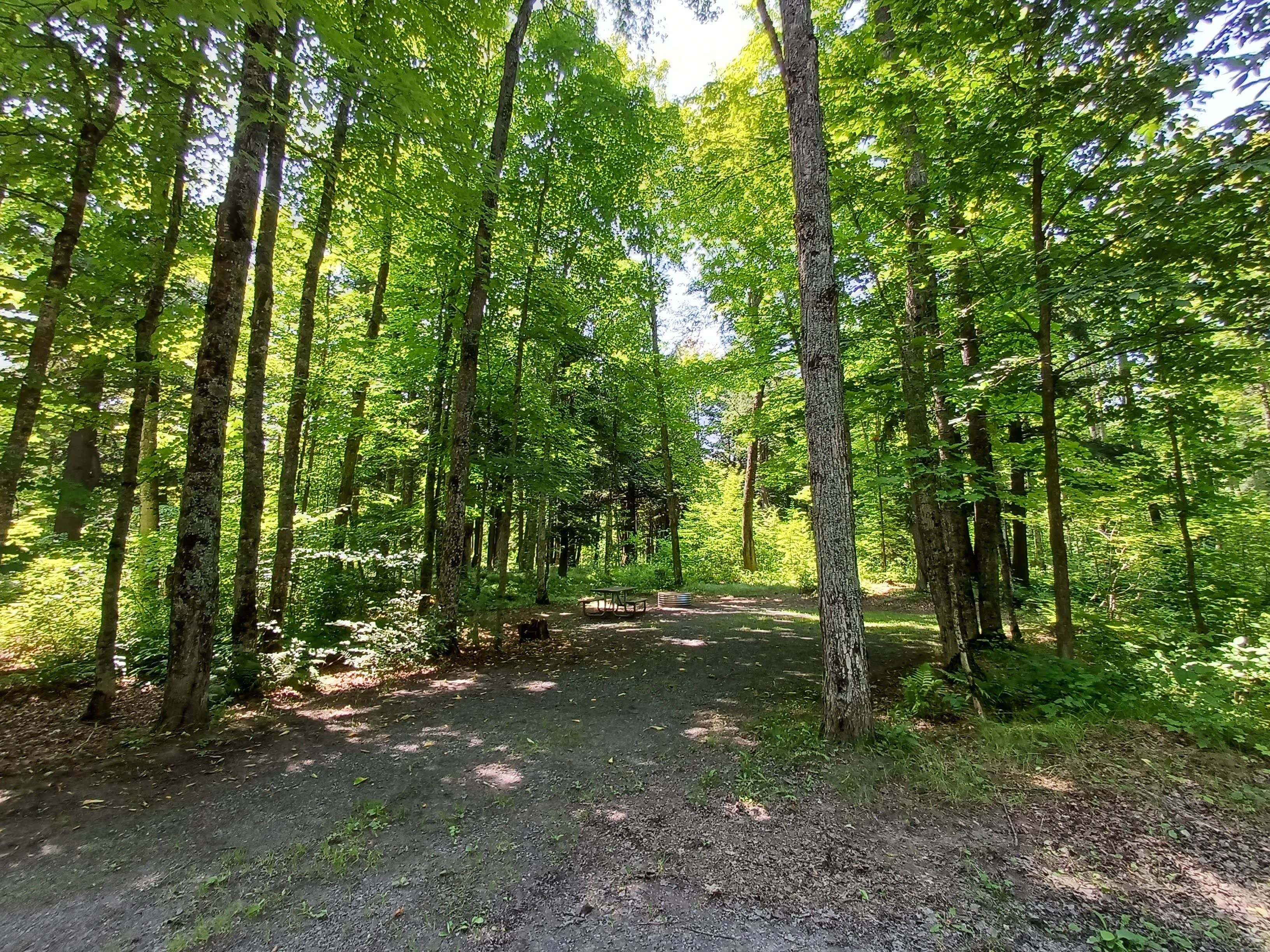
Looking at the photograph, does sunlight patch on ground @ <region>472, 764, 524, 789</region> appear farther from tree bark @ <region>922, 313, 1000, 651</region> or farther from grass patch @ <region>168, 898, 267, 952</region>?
tree bark @ <region>922, 313, 1000, 651</region>

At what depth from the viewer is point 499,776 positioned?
445 cm

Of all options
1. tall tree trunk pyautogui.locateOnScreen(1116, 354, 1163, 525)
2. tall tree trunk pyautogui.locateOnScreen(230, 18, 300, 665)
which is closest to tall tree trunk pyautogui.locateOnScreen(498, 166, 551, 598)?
tall tree trunk pyautogui.locateOnScreen(230, 18, 300, 665)

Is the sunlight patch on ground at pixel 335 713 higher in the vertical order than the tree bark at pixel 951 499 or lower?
lower

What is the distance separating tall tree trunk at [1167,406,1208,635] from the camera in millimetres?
8242

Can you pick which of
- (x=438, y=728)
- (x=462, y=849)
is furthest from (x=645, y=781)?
(x=438, y=728)

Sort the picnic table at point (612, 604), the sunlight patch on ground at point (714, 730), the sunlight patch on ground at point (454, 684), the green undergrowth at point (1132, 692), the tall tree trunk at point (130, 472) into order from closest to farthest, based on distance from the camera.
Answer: the green undergrowth at point (1132, 692)
the sunlight patch on ground at point (714, 730)
the tall tree trunk at point (130, 472)
the sunlight patch on ground at point (454, 684)
the picnic table at point (612, 604)

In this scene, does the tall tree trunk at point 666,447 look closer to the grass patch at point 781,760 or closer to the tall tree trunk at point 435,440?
the tall tree trunk at point 435,440

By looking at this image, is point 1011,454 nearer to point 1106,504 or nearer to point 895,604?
point 1106,504

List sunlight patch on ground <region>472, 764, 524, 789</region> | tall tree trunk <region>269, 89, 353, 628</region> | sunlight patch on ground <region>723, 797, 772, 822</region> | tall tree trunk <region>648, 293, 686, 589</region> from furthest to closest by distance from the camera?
1. tall tree trunk <region>648, 293, 686, 589</region>
2. tall tree trunk <region>269, 89, 353, 628</region>
3. sunlight patch on ground <region>472, 764, 524, 789</region>
4. sunlight patch on ground <region>723, 797, 772, 822</region>

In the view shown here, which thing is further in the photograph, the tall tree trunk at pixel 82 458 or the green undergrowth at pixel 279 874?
the tall tree trunk at pixel 82 458

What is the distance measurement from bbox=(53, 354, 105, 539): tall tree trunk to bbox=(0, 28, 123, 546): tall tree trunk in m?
0.38

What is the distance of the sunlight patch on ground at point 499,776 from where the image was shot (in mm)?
4289

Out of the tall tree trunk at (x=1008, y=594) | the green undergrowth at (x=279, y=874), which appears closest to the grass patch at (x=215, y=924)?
the green undergrowth at (x=279, y=874)

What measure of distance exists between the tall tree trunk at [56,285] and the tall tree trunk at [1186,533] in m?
14.8
